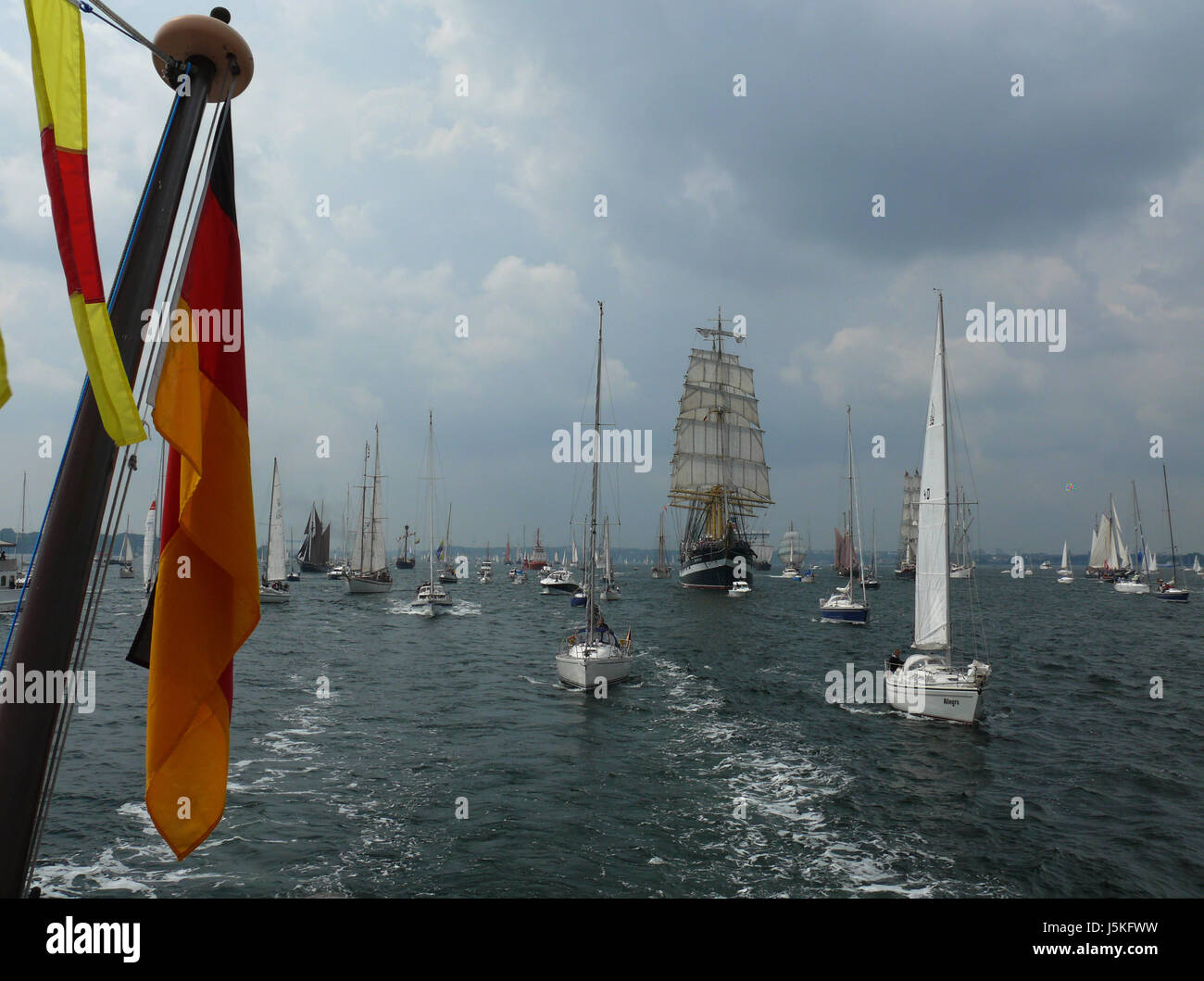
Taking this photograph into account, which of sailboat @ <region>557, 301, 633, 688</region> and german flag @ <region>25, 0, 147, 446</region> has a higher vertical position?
german flag @ <region>25, 0, 147, 446</region>

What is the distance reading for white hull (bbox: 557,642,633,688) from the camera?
27750 mm

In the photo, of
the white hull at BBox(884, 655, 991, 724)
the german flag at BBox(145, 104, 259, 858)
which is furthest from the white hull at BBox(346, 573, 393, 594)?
the german flag at BBox(145, 104, 259, 858)

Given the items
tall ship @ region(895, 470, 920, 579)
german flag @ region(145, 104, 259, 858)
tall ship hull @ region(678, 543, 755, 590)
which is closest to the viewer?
german flag @ region(145, 104, 259, 858)

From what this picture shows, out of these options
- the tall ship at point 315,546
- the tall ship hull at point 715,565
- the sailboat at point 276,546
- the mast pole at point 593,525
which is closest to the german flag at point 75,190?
the mast pole at point 593,525

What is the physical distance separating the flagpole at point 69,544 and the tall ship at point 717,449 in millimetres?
106642

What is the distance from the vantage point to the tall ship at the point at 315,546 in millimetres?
125125

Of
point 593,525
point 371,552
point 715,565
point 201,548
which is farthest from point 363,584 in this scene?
point 201,548

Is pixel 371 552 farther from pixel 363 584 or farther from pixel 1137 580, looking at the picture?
pixel 1137 580

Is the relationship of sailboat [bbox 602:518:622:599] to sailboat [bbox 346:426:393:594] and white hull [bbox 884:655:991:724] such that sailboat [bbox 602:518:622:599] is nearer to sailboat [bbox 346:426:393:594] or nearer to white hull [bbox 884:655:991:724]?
sailboat [bbox 346:426:393:594]

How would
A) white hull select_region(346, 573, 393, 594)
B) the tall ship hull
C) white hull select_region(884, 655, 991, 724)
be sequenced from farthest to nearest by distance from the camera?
the tall ship hull, white hull select_region(346, 573, 393, 594), white hull select_region(884, 655, 991, 724)

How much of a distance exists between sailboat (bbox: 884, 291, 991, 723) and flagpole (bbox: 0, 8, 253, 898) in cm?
2597

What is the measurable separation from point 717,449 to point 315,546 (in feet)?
248

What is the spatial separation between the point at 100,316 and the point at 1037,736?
91.4 feet
